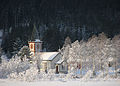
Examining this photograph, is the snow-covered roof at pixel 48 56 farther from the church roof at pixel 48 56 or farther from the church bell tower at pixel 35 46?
the church bell tower at pixel 35 46

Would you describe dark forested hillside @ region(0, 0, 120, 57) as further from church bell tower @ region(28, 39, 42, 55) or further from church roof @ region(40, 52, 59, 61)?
church roof @ region(40, 52, 59, 61)

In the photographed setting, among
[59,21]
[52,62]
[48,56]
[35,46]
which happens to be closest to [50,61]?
[52,62]

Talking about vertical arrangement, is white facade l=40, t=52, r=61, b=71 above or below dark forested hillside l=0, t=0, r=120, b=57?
below

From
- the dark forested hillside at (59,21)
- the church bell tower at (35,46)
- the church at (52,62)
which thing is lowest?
the church at (52,62)

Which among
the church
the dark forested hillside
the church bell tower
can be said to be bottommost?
the church

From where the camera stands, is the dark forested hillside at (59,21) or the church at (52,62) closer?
the church at (52,62)

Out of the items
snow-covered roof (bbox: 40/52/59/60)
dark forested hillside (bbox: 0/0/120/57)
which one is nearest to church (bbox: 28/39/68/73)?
snow-covered roof (bbox: 40/52/59/60)

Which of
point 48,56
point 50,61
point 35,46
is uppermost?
point 35,46

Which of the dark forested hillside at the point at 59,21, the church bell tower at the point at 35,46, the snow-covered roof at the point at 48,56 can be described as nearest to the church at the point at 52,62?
the snow-covered roof at the point at 48,56

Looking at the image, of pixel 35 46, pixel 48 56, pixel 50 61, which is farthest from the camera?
pixel 35 46

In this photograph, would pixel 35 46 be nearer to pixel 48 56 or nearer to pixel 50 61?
pixel 48 56

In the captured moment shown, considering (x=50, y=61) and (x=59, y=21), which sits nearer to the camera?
(x=50, y=61)

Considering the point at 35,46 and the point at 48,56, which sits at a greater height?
the point at 35,46

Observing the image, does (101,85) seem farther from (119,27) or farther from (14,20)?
(14,20)
